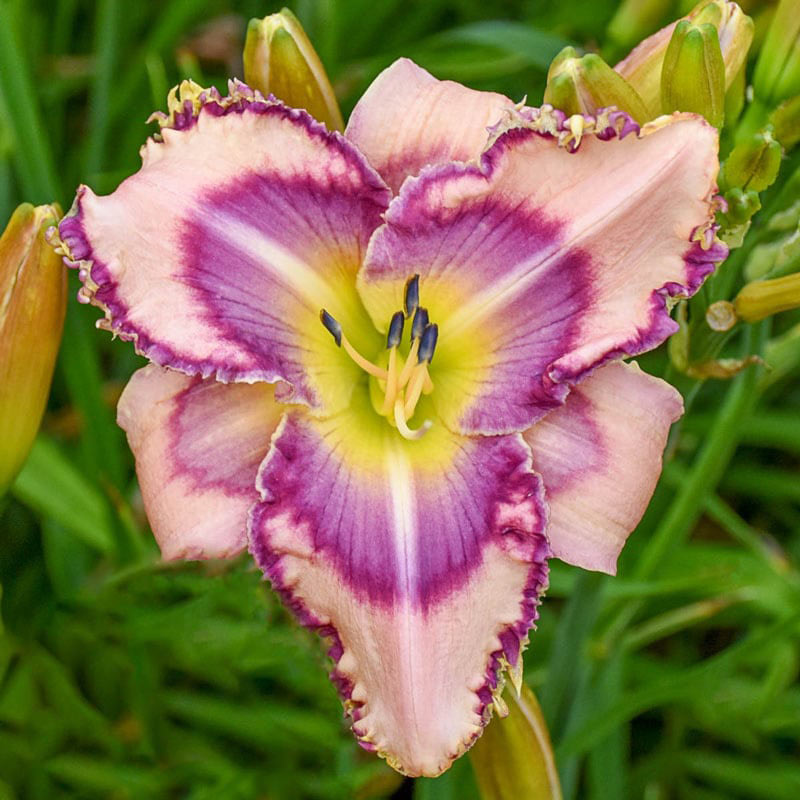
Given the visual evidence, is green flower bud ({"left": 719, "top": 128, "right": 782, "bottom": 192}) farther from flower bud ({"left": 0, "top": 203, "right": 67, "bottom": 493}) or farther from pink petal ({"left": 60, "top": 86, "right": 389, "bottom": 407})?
flower bud ({"left": 0, "top": 203, "right": 67, "bottom": 493})

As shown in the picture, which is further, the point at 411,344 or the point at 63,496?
the point at 63,496

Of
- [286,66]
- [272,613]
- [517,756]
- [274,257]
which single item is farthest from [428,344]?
[272,613]

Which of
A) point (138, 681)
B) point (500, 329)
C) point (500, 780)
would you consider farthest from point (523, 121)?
point (138, 681)

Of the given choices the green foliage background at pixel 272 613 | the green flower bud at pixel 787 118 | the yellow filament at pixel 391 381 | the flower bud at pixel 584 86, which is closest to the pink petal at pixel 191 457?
the yellow filament at pixel 391 381

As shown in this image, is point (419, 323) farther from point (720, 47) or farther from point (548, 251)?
point (720, 47)

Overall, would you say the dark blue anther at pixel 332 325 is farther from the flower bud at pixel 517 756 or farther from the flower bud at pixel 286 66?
the flower bud at pixel 517 756

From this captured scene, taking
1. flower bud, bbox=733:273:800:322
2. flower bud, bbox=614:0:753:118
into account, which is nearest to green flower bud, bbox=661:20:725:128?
flower bud, bbox=614:0:753:118
